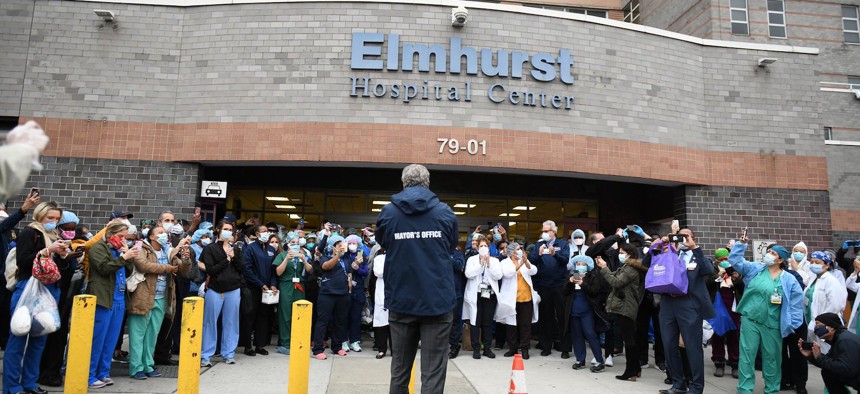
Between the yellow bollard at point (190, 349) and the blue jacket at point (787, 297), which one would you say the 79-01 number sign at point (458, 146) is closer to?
the blue jacket at point (787, 297)

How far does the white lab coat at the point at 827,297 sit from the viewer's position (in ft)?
24.1

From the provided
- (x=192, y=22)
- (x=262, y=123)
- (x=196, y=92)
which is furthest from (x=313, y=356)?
(x=192, y=22)

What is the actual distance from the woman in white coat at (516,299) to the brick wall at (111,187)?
793 centimetres

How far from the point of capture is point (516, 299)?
30.9 feet

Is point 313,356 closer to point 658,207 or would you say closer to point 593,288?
point 593,288

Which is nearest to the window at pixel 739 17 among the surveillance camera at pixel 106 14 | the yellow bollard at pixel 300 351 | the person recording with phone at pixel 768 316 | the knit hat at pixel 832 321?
the person recording with phone at pixel 768 316

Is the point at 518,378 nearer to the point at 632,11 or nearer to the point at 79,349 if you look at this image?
the point at 79,349

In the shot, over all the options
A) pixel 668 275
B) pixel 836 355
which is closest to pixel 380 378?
pixel 668 275

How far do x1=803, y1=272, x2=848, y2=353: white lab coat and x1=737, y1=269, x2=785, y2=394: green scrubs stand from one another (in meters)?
0.81

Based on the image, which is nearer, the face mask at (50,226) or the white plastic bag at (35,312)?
the white plastic bag at (35,312)

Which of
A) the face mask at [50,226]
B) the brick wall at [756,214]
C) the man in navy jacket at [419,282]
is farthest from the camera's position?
the brick wall at [756,214]

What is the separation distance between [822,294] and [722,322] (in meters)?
1.41

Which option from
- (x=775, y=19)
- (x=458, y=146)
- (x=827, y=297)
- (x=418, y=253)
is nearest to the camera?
(x=418, y=253)

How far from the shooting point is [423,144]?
13.0 metres
